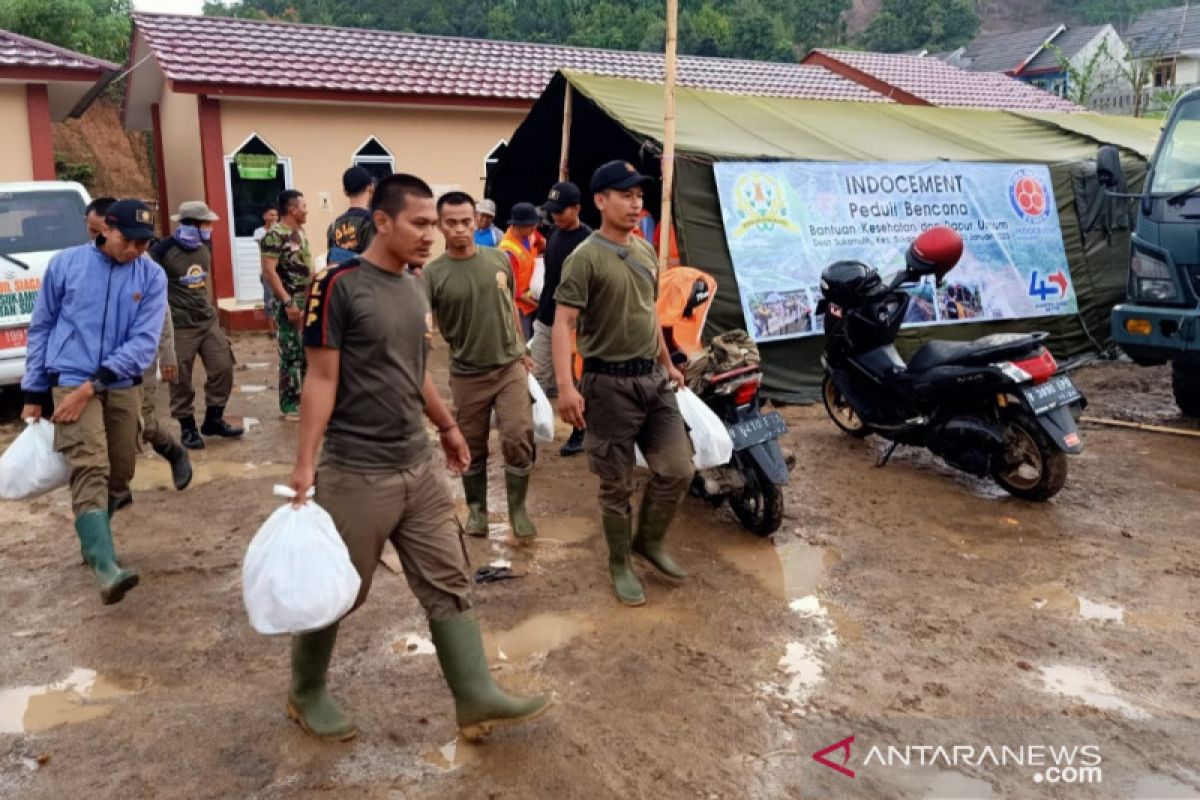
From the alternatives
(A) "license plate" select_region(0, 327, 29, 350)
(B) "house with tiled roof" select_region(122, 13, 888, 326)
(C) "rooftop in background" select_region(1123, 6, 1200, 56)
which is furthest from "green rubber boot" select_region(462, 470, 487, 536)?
(C) "rooftop in background" select_region(1123, 6, 1200, 56)

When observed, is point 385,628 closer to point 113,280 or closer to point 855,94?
point 113,280

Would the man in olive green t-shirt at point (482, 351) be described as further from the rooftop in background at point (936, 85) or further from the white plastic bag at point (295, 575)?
the rooftop in background at point (936, 85)

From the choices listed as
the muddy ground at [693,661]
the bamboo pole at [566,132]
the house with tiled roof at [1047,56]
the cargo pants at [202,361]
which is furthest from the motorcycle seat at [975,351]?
the house with tiled roof at [1047,56]

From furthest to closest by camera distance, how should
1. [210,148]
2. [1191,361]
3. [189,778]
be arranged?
1. [210,148]
2. [1191,361]
3. [189,778]

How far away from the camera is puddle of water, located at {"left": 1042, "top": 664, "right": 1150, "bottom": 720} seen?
3.37 meters

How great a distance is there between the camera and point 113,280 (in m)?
4.16

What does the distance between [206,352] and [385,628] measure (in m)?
3.58

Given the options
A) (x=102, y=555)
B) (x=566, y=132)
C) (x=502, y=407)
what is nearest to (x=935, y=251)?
(x=502, y=407)

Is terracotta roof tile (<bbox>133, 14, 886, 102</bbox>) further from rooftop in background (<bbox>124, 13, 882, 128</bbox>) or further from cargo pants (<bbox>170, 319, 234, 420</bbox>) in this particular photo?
A: cargo pants (<bbox>170, 319, 234, 420</bbox>)

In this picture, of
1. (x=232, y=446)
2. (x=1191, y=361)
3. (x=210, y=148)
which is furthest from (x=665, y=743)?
(x=210, y=148)

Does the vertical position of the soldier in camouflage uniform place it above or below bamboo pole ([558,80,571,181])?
Answer: below

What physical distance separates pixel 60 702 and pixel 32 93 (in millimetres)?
9757

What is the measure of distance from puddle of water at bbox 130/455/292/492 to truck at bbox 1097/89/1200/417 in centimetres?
565

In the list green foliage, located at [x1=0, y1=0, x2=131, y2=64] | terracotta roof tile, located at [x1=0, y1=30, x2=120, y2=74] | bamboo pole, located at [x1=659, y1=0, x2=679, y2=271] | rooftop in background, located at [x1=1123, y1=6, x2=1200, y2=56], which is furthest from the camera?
rooftop in background, located at [x1=1123, y1=6, x2=1200, y2=56]
